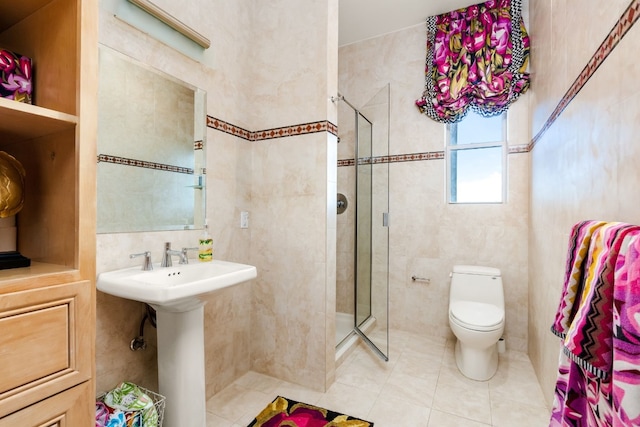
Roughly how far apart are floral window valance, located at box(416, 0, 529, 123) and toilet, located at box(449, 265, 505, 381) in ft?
4.42

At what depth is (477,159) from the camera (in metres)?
2.65

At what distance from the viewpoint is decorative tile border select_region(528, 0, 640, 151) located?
83 cm

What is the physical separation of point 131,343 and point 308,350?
3.28 feet

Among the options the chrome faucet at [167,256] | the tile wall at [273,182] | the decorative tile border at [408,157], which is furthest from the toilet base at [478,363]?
the chrome faucet at [167,256]

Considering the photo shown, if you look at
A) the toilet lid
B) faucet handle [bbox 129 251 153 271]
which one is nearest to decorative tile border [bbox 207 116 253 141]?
faucet handle [bbox 129 251 153 271]

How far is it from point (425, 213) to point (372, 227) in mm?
639

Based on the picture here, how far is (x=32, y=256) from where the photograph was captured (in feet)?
3.21

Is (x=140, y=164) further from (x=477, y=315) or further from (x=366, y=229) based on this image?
(x=477, y=315)

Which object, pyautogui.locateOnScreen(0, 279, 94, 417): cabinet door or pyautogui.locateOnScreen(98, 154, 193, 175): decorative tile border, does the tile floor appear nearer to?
pyautogui.locateOnScreen(0, 279, 94, 417): cabinet door

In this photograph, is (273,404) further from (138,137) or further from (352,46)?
(352,46)

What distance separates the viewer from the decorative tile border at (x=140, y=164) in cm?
134

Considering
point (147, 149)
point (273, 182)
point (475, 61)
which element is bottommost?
point (273, 182)

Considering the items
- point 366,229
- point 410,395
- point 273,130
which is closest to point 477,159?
point 366,229

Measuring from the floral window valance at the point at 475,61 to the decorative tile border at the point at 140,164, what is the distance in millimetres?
Answer: 2112
